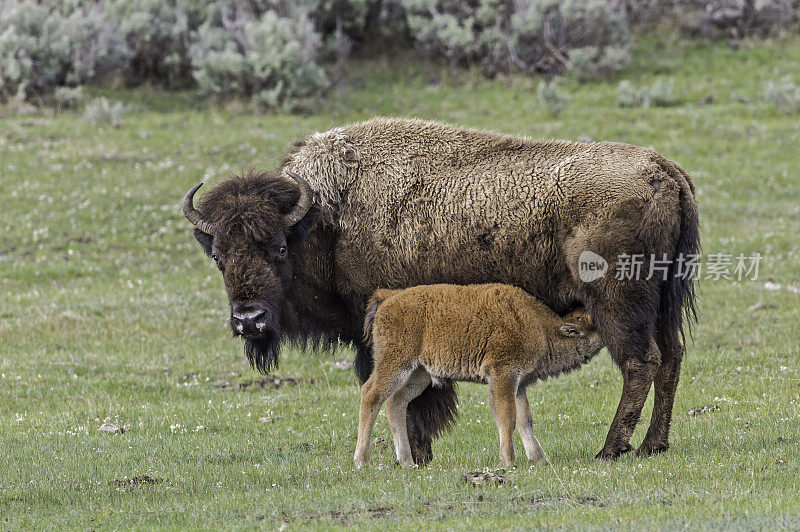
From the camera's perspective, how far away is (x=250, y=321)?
7867 millimetres

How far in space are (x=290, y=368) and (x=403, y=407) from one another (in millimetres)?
4847

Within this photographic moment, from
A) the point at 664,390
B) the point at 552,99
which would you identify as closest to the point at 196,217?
the point at 664,390

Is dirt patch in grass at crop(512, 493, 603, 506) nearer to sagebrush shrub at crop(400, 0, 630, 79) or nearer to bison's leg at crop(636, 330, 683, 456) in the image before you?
bison's leg at crop(636, 330, 683, 456)

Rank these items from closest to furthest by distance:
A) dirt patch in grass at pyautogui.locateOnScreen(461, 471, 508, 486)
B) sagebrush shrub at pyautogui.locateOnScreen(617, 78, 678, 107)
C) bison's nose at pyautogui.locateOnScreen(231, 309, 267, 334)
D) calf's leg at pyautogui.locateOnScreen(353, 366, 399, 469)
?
dirt patch in grass at pyautogui.locateOnScreen(461, 471, 508, 486) < calf's leg at pyautogui.locateOnScreen(353, 366, 399, 469) < bison's nose at pyautogui.locateOnScreen(231, 309, 267, 334) < sagebrush shrub at pyautogui.locateOnScreen(617, 78, 678, 107)

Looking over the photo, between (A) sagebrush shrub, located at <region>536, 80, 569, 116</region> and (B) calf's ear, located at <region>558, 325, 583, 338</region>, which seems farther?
(A) sagebrush shrub, located at <region>536, 80, 569, 116</region>

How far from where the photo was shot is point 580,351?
24.9 ft

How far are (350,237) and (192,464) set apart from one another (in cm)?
237

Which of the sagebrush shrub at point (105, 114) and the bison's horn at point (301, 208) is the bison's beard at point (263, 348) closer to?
the bison's horn at point (301, 208)

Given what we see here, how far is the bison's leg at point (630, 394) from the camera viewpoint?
7.51 meters

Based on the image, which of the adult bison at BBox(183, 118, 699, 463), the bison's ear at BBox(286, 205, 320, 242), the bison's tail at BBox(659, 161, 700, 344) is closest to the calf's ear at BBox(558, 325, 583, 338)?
the adult bison at BBox(183, 118, 699, 463)

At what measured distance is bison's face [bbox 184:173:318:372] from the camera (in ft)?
26.2

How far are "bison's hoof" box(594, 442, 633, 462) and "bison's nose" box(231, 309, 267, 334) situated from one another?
2.95 metres

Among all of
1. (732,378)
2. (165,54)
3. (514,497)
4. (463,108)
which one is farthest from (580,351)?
(165,54)

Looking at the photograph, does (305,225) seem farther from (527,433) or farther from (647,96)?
(647,96)
